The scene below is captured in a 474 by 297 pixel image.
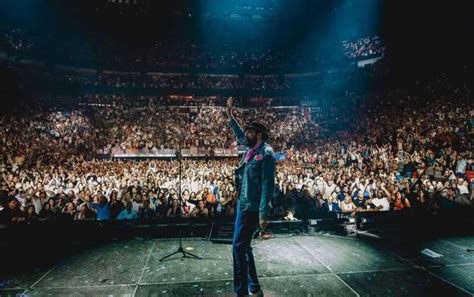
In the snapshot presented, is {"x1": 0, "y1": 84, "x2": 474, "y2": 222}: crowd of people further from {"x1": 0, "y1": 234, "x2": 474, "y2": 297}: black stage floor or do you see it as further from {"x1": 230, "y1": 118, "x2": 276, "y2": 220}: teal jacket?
{"x1": 230, "y1": 118, "x2": 276, "y2": 220}: teal jacket

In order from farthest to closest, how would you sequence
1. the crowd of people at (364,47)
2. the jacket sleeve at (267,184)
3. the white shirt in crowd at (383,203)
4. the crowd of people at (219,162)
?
the crowd of people at (364,47) → the white shirt in crowd at (383,203) → the crowd of people at (219,162) → the jacket sleeve at (267,184)

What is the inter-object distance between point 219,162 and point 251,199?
1256 centimetres

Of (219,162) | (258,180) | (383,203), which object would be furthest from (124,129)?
(258,180)

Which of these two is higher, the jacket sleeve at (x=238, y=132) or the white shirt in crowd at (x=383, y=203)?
the jacket sleeve at (x=238, y=132)

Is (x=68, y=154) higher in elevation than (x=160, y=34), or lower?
lower

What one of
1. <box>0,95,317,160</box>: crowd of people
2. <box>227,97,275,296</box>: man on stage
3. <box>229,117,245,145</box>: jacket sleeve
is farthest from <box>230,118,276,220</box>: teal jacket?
<box>0,95,317,160</box>: crowd of people

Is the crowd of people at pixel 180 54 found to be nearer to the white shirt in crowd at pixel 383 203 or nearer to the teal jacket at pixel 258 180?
the white shirt in crowd at pixel 383 203

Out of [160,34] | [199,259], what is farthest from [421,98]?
[160,34]

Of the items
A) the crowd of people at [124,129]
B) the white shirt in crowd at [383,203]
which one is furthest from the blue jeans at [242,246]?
the crowd of people at [124,129]

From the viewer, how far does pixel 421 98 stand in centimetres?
1738

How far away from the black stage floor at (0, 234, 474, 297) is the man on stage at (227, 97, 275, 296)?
1.57ft

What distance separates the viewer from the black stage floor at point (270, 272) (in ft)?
10.8

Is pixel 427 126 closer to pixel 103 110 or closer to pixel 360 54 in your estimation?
pixel 360 54

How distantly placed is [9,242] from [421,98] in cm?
1979
